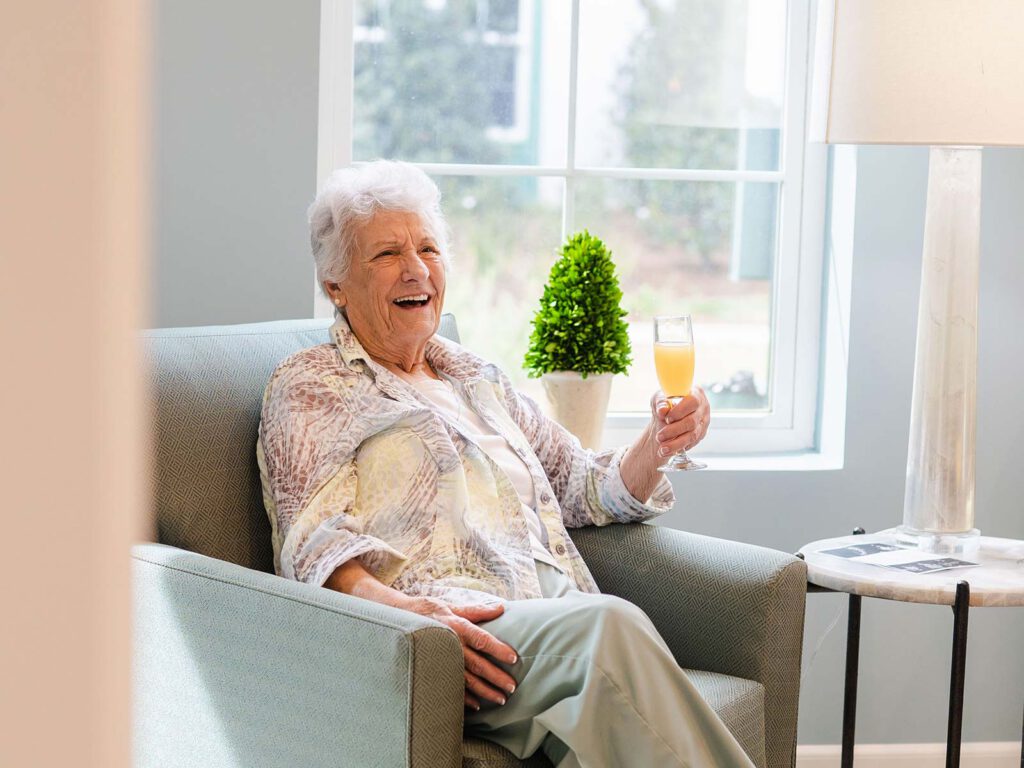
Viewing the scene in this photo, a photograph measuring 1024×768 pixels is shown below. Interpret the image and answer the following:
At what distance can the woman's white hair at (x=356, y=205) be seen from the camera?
6.64ft

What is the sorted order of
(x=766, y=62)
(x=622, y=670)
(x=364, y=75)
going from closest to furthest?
(x=622, y=670) < (x=364, y=75) < (x=766, y=62)

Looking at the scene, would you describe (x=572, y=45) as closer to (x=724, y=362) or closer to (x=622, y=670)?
(x=724, y=362)

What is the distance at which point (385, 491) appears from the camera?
72.3 inches

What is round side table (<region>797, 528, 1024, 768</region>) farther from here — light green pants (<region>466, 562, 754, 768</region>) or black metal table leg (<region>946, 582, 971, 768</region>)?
light green pants (<region>466, 562, 754, 768</region>)

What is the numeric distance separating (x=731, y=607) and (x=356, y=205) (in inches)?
35.8

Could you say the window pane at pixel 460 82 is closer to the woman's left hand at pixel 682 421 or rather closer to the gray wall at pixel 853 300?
the gray wall at pixel 853 300

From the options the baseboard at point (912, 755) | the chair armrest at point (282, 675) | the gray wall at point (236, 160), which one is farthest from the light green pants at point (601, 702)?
the baseboard at point (912, 755)

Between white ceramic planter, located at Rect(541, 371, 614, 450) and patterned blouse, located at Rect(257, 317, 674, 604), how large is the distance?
38 cm

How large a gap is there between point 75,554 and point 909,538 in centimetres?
225

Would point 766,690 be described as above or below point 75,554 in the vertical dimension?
below

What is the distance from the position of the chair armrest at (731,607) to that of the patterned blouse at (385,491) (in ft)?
0.37

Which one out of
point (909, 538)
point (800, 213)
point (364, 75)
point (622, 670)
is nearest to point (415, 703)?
point (622, 670)

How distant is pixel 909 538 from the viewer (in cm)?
222

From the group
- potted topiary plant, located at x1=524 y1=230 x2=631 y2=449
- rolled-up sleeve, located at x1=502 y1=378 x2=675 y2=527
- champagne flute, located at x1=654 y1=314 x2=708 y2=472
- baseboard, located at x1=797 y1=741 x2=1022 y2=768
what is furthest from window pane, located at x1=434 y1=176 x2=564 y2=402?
baseboard, located at x1=797 y1=741 x2=1022 y2=768
